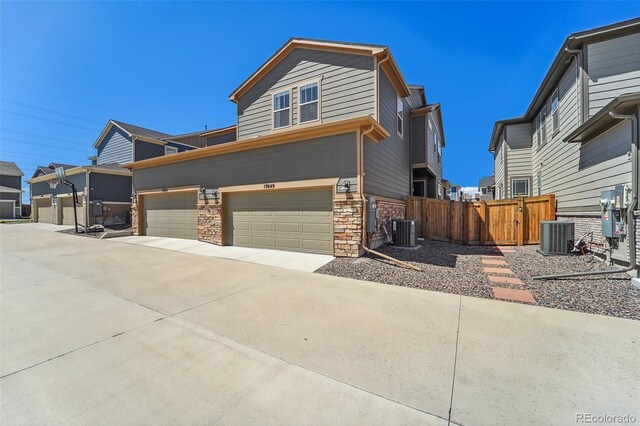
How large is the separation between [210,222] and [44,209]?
23611 mm

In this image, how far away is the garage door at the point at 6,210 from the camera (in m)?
29.6

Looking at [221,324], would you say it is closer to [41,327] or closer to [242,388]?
[242,388]

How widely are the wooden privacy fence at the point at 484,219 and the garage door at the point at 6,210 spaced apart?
4484cm

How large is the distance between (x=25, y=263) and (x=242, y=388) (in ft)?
29.7

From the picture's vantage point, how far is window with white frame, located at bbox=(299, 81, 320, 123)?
9.59 metres

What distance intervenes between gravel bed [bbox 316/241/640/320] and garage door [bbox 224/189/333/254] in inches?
55.6

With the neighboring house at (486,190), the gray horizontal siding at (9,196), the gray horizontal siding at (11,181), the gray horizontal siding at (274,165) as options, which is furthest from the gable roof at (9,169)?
the neighboring house at (486,190)

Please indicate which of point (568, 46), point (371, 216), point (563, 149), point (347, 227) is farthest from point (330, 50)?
point (563, 149)

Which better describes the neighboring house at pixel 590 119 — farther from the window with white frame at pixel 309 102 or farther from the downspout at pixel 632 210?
the window with white frame at pixel 309 102

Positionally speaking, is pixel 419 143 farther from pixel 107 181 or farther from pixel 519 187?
pixel 107 181

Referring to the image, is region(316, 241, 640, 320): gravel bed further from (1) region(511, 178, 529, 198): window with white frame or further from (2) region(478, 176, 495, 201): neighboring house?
(2) region(478, 176, 495, 201): neighboring house

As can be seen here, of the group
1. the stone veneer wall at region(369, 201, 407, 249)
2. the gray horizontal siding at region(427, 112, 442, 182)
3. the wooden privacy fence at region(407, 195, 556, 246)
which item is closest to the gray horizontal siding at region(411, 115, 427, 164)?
the gray horizontal siding at region(427, 112, 442, 182)

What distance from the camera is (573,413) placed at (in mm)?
1911

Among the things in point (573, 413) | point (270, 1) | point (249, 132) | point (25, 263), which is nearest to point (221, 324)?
point (573, 413)
